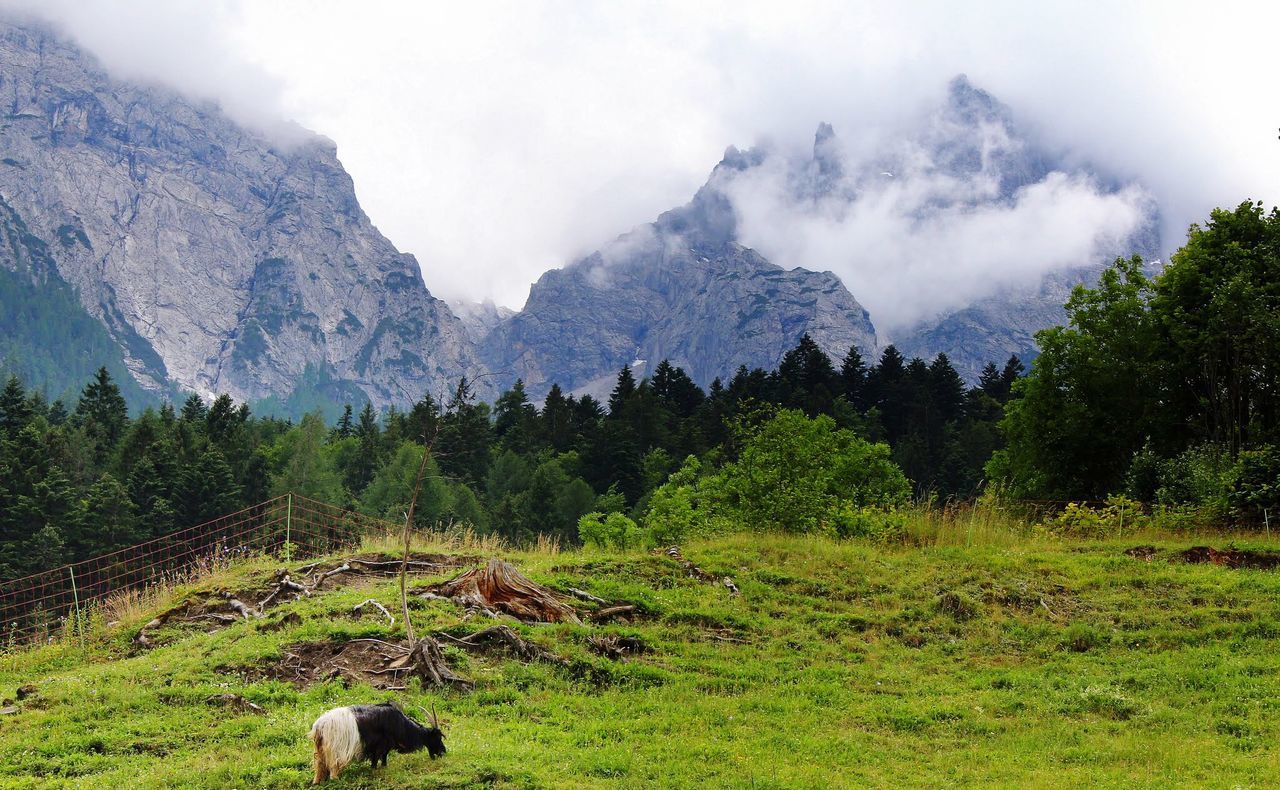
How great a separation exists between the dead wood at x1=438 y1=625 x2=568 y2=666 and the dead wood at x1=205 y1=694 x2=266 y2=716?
9.18 ft

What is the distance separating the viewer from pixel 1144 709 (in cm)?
1130

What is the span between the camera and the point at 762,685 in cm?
1241

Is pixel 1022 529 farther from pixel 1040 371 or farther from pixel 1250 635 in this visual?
pixel 1040 371

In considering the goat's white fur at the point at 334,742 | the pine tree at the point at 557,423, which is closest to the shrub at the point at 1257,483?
the goat's white fur at the point at 334,742

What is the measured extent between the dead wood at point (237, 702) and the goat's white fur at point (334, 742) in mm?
2528

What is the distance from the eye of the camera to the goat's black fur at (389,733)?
8.55m

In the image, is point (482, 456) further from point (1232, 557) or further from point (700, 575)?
point (1232, 557)

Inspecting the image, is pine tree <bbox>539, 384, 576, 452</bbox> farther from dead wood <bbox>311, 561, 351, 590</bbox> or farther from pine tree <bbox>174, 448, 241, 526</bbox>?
dead wood <bbox>311, 561, 351, 590</bbox>

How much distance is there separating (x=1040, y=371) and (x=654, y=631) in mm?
26775

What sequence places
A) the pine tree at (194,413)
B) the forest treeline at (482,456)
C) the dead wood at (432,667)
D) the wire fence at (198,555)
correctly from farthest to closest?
the pine tree at (194,413)
the forest treeline at (482,456)
the wire fence at (198,555)
the dead wood at (432,667)

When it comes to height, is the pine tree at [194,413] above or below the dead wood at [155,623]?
above

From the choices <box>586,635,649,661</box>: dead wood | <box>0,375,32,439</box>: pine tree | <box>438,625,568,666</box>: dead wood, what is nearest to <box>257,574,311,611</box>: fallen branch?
<box>438,625,568,666</box>: dead wood

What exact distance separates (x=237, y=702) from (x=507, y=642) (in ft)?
11.7

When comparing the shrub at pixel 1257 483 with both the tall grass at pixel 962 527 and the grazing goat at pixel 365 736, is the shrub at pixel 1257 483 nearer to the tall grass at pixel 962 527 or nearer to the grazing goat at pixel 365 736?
the tall grass at pixel 962 527
